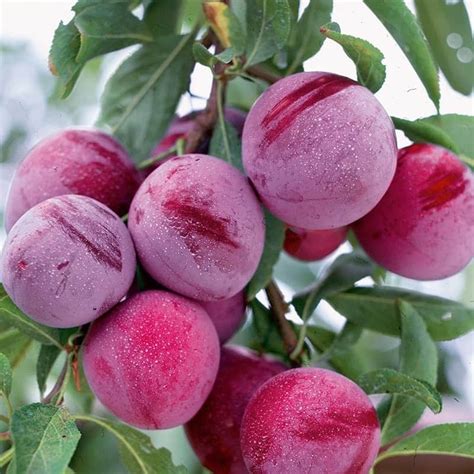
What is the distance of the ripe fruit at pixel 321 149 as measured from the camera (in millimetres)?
669

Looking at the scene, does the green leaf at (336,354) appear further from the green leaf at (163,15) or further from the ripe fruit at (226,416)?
the green leaf at (163,15)

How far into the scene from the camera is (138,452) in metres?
0.78

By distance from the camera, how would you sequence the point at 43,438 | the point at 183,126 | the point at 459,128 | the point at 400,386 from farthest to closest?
1. the point at 183,126
2. the point at 459,128
3. the point at 400,386
4. the point at 43,438

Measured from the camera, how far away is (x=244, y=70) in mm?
806

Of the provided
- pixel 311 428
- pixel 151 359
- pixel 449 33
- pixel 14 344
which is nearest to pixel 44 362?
pixel 14 344

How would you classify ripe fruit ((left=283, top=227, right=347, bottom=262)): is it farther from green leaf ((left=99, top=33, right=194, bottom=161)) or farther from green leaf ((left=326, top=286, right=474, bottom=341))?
green leaf ((left=99, top=33, right=194, bottom=161))

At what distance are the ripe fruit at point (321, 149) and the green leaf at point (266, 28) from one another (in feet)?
0.26

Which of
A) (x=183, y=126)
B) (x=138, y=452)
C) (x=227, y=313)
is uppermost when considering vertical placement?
(x=183, y=126)

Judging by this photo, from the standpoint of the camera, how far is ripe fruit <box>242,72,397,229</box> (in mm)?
669

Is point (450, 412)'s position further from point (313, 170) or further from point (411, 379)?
point (313, 170)

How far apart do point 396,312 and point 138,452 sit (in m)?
0.30

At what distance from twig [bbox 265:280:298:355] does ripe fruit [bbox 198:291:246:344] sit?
0.04m

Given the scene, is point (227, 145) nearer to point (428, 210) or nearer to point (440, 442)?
point (428, 210)

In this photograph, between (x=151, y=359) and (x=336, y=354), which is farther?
(x=336, y=354)
